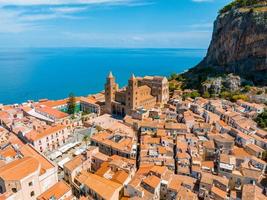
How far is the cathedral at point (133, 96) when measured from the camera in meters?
59.5

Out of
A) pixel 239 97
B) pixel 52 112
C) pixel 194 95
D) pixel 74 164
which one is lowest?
pixel 74 164

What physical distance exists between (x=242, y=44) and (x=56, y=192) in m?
76.4

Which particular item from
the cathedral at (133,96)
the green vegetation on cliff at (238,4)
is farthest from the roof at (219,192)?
the green vegetation on cliff at (238,4)

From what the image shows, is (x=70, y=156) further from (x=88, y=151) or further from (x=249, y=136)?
(x=249, y=136)

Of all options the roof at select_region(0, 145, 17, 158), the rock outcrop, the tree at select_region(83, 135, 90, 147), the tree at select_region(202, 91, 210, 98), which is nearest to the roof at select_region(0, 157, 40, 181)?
the roof at select_region(0, 145, 17, 158)

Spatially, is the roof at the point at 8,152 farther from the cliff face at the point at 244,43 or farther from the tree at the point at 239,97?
the cliff face at the point at 244,43

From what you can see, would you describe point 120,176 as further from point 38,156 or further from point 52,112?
point 52,112

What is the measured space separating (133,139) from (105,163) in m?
8.06

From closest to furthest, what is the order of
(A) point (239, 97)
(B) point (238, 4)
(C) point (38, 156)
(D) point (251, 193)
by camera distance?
(D) point (251, 193) < (C) point (38, 156) < (A) point (239, 97) < (B) point (238, 4)

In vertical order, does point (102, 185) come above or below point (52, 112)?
below

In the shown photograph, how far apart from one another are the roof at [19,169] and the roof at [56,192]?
3274mm

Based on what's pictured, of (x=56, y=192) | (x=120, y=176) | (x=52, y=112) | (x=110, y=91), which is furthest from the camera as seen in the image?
(x=110, y=91)

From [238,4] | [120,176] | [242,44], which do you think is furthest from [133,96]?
[238,4]

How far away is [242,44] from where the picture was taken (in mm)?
80125
